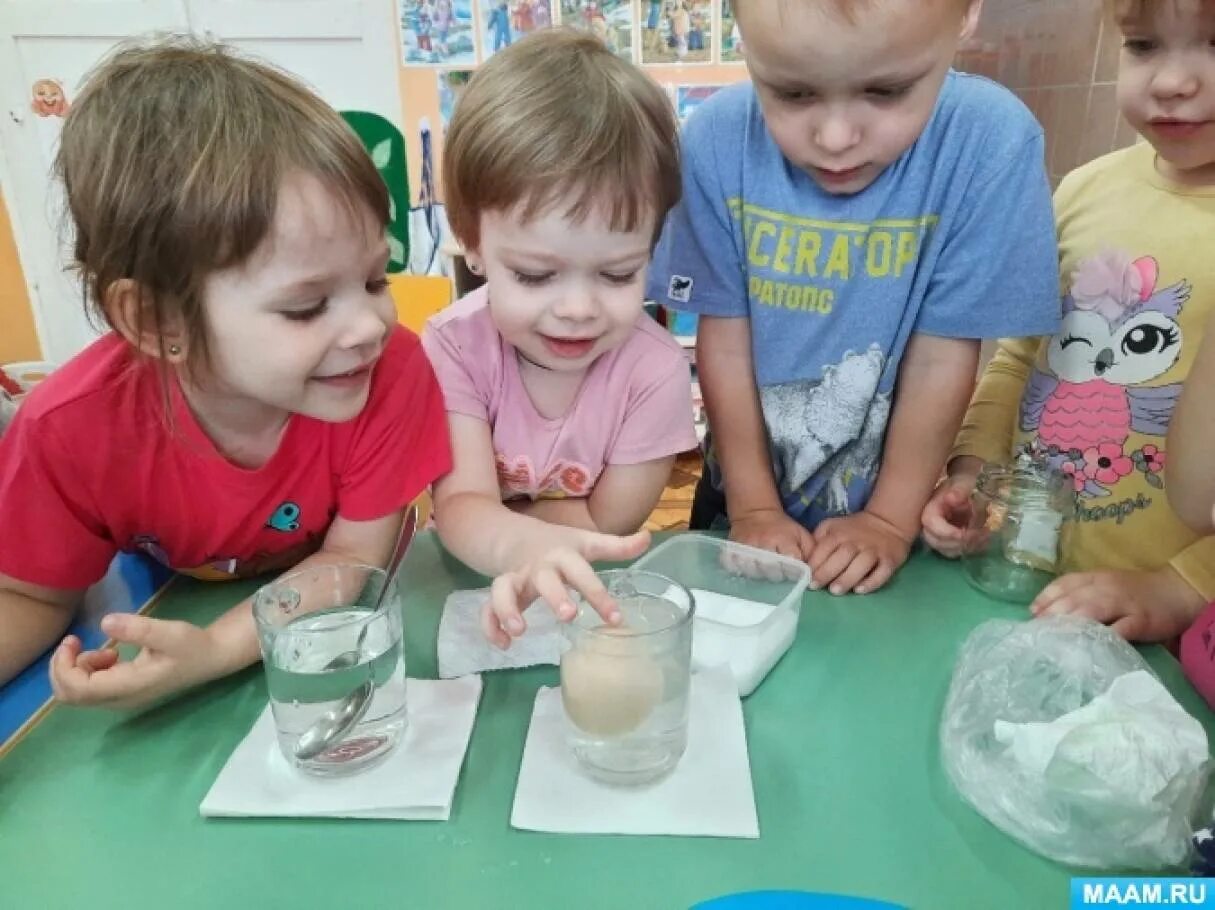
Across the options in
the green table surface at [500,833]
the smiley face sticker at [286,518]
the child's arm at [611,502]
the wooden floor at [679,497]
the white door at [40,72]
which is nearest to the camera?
the green table surface at [500,833]

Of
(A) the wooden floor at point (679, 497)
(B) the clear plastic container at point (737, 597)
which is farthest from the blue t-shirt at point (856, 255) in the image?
(A) the wooden floor at point (679, 497)

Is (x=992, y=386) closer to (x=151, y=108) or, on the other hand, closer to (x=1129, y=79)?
(x=1129, y=79)

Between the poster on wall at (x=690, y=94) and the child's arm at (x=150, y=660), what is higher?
the poster on wall at (x=690, y=94)

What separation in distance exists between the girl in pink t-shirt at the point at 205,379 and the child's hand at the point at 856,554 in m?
0.38

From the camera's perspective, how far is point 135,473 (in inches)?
30.2

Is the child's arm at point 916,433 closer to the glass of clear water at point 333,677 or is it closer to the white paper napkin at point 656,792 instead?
the white paper napkin at point 656,792

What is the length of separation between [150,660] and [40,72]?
10.8ft

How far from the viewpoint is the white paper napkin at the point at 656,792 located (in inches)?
20.8

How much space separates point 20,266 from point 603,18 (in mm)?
2271

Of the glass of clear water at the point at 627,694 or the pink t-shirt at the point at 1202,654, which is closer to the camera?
the glass of clear water at the point at 627,694

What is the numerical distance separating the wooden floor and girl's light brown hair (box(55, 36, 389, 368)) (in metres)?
1.74

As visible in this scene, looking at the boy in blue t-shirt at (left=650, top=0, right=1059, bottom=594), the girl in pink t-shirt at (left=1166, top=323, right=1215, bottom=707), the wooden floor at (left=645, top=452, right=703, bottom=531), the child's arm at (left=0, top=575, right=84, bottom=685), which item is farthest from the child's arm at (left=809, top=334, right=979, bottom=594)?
the wooden floor at (left=645, top=452, right=703, bottom=531)

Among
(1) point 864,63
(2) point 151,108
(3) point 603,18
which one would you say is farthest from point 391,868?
(3) point 603,18

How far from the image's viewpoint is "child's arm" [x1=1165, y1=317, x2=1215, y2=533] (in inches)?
27.0
